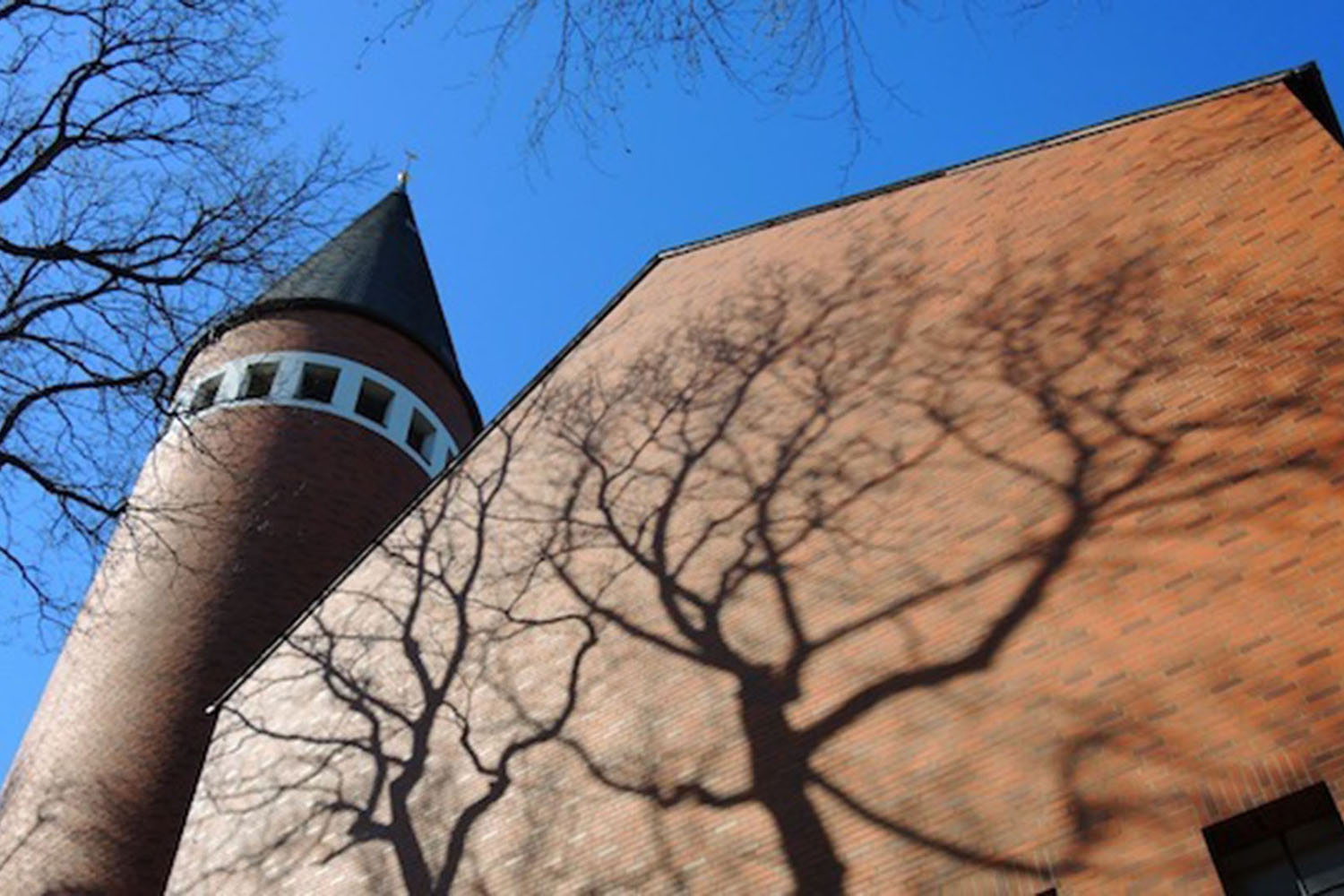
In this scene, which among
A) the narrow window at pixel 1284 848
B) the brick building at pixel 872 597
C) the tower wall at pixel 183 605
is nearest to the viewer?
the narrow window at pixel 1284 848

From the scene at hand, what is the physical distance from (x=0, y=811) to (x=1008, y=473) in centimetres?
1242

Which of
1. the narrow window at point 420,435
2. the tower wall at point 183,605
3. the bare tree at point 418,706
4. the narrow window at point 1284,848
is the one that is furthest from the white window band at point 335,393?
the narrow window at point 1284,848

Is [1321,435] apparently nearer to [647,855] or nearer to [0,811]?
[647,855]

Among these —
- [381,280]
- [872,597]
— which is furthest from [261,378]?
[872,597]

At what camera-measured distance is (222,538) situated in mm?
15781

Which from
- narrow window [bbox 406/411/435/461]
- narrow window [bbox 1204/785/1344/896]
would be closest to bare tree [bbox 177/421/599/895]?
narrow window [bbox 1204/785/1344/896]

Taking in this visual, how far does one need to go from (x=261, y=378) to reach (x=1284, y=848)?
15521 mm

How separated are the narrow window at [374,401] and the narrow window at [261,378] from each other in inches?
50.3

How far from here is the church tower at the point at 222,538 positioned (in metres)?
13.5

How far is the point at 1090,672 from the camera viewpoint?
265 inches

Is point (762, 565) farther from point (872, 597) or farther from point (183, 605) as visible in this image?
point (183, 605)

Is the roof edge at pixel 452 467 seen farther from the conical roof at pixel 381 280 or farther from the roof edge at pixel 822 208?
the conical roof at pixel 381 280

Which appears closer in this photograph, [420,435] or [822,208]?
[822,208]

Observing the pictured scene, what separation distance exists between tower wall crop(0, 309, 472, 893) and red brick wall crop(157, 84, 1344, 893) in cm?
198
